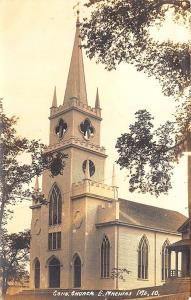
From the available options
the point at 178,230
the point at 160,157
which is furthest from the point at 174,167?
the point at 178,230

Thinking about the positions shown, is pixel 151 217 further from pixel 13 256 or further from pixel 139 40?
pixel 139 40

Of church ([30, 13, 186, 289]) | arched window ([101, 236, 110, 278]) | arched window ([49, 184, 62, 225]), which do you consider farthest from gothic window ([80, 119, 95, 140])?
arched window ([101, 236, 110, 278])

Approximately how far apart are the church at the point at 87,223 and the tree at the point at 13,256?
30cm

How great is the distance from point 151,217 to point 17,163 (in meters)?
2.03

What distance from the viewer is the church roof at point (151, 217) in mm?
6109

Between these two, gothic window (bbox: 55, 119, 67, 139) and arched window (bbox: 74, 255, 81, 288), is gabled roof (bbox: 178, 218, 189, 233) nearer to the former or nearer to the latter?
gothic window (bbox: 55, 119, 67, 139)

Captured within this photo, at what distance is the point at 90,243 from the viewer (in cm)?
1049

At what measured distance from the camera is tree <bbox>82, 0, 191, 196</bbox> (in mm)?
5316

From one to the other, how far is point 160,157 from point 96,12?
1577 millimetres

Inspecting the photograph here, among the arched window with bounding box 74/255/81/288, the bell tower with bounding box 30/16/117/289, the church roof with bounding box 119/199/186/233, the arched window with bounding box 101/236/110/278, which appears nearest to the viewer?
the church roof with bounding box 119/199/186/233

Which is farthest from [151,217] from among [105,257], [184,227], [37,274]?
[37,274]

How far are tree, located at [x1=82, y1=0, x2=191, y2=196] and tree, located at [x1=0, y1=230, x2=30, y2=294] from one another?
7.23 feet

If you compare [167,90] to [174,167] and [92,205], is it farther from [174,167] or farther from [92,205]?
[92,205]

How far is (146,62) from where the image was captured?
5551 millimetres
